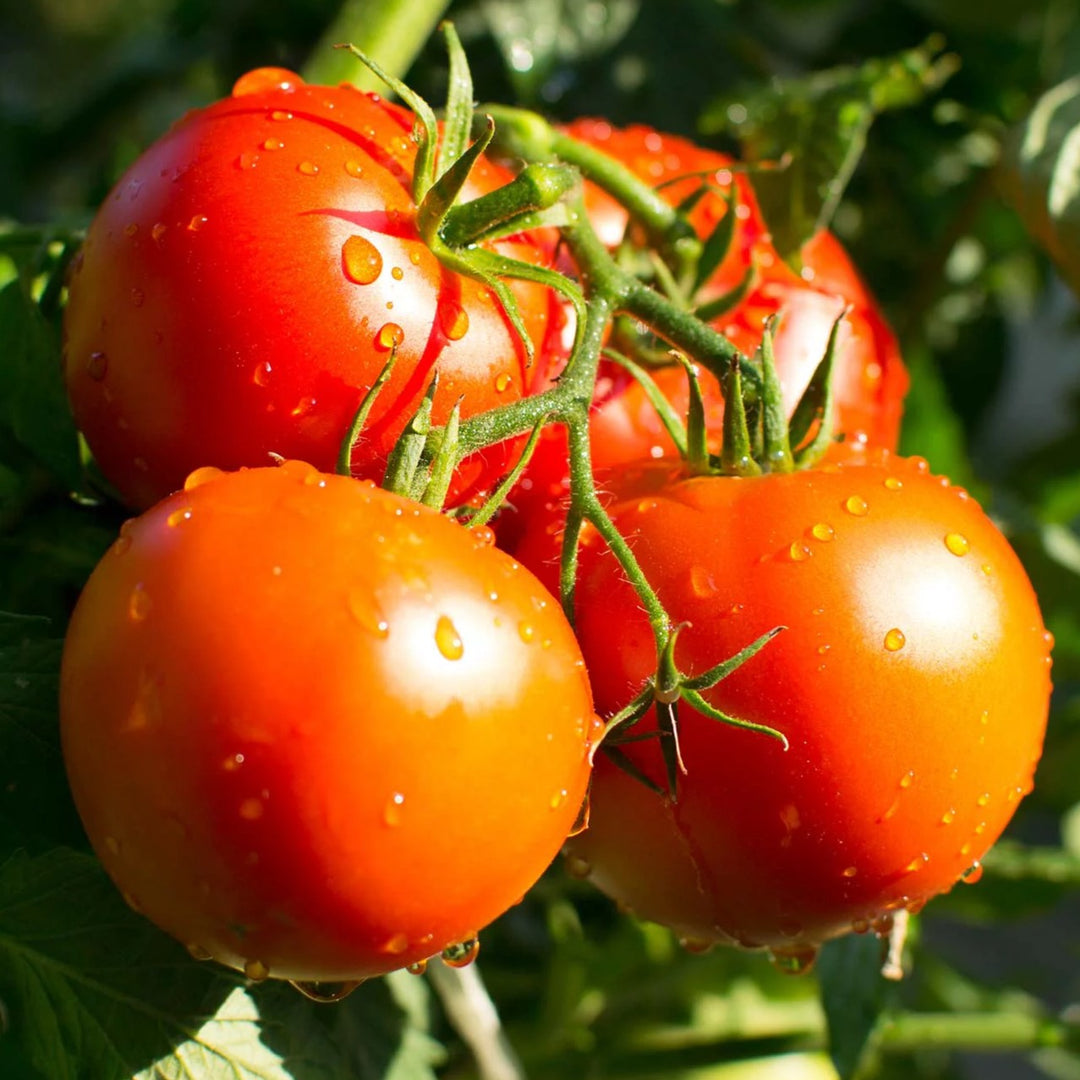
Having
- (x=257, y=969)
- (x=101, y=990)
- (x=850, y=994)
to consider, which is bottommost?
(x=850, y=994)

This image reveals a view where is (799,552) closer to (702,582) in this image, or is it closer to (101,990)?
(702,582)

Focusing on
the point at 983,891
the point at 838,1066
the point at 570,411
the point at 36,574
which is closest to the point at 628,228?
the point at 570,411

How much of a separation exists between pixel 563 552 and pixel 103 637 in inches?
7.7

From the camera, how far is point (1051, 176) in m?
0.91

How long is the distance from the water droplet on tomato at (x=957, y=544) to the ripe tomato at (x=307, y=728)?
0.63ft

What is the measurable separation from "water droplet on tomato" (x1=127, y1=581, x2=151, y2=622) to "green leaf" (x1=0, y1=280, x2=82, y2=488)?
22 centimetres

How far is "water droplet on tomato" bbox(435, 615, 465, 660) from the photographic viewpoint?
46 centimetres

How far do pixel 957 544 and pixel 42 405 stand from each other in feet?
1.49

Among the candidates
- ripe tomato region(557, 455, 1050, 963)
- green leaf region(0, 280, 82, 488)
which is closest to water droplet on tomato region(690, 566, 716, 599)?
ripe tomato region(557, 455, 1050, 963)

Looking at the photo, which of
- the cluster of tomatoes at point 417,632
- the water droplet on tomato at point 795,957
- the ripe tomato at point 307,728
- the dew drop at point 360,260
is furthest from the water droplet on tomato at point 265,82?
the water droplet on tomato at point 795,957

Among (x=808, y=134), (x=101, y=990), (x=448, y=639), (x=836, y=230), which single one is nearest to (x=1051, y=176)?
(x=808, y=134)

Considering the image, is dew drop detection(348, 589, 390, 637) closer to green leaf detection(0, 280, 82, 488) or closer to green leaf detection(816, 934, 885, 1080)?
green leaf detection(0, 280, 82, 488)

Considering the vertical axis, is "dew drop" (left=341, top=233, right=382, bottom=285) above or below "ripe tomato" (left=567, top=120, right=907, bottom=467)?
above

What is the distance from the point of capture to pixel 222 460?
0.56m
